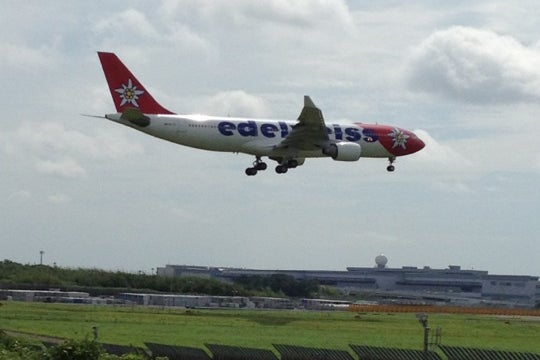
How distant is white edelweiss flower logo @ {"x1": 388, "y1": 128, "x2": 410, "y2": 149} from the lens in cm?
9519

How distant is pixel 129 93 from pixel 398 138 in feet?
74.6

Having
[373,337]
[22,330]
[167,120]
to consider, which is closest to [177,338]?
[22,330]

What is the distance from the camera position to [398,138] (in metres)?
95.4

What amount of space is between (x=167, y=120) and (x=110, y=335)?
67.1 ft

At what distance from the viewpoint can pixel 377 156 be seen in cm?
9556

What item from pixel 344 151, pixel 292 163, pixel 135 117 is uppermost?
pixel 135 117

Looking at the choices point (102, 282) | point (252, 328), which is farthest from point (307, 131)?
point (102, 282)

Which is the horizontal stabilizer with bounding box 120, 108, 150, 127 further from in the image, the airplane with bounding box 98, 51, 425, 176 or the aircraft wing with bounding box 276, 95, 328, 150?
the aircraft wing with bounding box 276, 95, 328, 150

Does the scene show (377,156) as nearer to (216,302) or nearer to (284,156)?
(284,156)

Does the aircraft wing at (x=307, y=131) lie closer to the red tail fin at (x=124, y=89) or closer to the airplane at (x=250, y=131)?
the airplane at (x=250, y=131)

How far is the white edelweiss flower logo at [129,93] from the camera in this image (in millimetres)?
87812

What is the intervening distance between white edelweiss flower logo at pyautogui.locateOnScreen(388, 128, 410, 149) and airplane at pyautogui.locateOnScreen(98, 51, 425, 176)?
26.2 inches

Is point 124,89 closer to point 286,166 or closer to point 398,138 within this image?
point 286,166

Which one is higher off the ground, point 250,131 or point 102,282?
point 250,131
